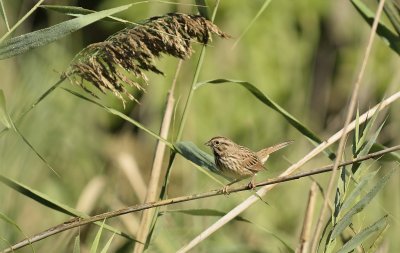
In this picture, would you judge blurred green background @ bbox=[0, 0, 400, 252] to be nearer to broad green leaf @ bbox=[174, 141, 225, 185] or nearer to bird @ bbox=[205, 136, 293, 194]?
broad green leaf @ bbox=[174, 141, 225, 185]

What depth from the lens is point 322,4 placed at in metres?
7.62

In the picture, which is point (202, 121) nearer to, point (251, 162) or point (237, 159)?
point (251, 162)

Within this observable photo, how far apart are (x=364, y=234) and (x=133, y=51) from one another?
883 millimetres

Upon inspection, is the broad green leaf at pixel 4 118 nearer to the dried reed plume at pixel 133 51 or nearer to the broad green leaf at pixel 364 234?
the dried reed plume at pixel 133 51

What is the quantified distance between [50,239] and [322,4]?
167 inches

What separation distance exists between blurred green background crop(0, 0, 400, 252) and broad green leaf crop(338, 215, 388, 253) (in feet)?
1.08

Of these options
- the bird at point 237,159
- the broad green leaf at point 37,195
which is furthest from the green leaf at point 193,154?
the bird at point 237,159

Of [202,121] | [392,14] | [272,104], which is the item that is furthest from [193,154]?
[202,121]

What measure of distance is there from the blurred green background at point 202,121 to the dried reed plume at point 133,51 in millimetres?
456

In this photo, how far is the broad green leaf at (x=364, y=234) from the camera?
8.90ft

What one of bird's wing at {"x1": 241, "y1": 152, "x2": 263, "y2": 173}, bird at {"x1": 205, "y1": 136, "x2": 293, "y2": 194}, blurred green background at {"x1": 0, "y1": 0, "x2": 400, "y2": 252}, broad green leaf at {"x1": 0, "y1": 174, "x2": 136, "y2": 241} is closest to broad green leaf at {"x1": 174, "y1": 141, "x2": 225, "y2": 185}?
blurred green background at {"x1": 0, "y1": 0, "x2": 400, "y2": 252}

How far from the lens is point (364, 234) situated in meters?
Answer: 2.74

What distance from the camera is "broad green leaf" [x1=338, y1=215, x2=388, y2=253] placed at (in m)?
2.71

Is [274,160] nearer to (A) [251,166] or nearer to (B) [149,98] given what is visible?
(B) [149,98]
